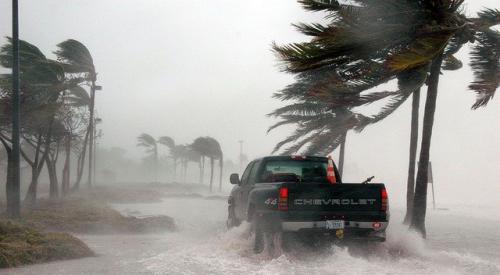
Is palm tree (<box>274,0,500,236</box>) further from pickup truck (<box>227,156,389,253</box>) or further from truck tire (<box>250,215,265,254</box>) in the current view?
truck tire (<box>250,215,265,254</box>)

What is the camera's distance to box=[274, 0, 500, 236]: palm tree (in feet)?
31.2

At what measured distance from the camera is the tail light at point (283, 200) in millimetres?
8094

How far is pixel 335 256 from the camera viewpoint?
824 cm

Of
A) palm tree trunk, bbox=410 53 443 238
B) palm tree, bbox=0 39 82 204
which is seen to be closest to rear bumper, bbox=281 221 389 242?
palm tree trunk, bbox=410 53 443 238

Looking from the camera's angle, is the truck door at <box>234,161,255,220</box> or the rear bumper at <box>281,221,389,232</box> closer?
the rear bumper at <box>281,221,389,232</box>

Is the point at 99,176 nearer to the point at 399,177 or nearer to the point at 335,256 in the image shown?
the point at 399,177

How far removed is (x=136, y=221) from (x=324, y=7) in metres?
8.67

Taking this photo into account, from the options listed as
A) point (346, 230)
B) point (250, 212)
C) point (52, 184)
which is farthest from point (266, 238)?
point (52, 184)

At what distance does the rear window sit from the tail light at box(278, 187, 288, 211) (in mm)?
1892

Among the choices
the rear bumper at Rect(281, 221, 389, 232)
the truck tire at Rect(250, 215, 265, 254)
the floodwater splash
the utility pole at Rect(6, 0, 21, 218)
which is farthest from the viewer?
the utility pole at Rect(6, 0, 21, 218)

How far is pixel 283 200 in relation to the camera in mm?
8109

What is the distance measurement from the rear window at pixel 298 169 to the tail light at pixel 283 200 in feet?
6.21

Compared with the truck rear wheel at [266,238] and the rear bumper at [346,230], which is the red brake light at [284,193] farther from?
the truck rear wheel at [266,238]

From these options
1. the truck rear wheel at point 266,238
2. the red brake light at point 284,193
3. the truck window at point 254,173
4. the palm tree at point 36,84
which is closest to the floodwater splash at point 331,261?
the truck rear wheel at point 266,238
